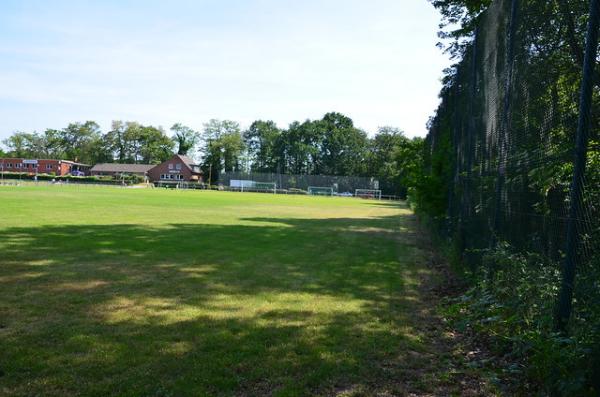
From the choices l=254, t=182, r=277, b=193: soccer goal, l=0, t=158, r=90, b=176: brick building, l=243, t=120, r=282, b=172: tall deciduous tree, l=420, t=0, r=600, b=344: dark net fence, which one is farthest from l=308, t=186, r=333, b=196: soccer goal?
l=420, t=0, r=600, b=344: dark net fence

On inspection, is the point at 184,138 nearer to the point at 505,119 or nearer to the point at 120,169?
the point at 120,169

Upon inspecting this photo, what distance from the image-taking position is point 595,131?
3660 mm

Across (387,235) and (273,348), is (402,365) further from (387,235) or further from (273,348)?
(387,235)

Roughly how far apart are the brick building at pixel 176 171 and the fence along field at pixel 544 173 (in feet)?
357

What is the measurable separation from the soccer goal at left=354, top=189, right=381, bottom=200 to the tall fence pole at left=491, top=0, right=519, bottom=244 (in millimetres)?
79066

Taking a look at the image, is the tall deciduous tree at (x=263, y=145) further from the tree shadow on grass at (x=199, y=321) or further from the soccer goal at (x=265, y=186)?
the tree shadow on grass at (x=199, y=321)

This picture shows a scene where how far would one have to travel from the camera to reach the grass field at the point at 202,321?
3.77 meters

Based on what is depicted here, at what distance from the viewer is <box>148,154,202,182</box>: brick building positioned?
113 m

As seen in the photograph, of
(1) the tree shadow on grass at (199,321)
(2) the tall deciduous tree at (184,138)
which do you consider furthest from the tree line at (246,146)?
(1) the tree shadow on grass at (199,321)

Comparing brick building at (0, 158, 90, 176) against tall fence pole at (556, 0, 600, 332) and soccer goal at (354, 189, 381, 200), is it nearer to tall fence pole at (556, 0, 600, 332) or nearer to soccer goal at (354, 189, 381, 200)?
soccer goal at (354, 189, 381, 200)

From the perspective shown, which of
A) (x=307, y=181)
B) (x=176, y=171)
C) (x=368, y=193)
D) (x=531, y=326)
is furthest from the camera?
(x=176, y=171)

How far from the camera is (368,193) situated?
92000mm

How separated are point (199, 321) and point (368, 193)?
87.9m

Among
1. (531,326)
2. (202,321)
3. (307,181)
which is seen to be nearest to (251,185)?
(307,181)
